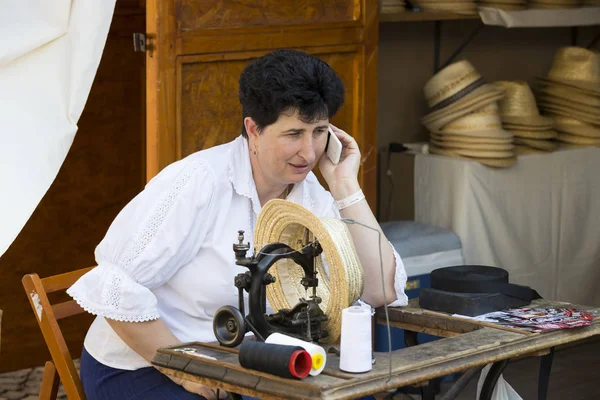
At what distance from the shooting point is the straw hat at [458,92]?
5.06 meters

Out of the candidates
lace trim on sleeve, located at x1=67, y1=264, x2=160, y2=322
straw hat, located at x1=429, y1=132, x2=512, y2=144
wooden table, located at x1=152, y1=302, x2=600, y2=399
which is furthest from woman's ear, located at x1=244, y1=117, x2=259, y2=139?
straw hat, located at x1=429, y1=132, x2=512, y2=144

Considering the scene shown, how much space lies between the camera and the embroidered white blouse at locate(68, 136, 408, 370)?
9.07 ft

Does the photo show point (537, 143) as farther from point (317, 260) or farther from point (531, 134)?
point (317, 260)

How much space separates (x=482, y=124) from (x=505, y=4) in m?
0.72

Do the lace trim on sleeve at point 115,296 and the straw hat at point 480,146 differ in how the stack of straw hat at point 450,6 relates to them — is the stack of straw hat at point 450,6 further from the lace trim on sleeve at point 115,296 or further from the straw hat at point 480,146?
the lace trim on sleeve at point 115,296

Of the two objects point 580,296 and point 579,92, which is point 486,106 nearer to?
point 579,92

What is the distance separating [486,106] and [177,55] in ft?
6.03

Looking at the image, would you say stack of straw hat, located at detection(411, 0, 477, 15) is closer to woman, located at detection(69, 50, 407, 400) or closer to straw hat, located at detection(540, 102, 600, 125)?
straw hat, located at detection(540, 102, 600, 125)

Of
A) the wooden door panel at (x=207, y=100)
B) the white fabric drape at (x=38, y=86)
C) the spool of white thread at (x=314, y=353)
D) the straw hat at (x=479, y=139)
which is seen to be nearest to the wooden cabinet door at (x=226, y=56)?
the wooden door panel at (x=207, y=100)

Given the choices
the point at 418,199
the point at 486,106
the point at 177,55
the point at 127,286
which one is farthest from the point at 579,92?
the point at 127,286

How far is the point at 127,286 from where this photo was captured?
107 inches

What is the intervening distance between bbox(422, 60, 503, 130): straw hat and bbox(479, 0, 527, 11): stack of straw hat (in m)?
0.39

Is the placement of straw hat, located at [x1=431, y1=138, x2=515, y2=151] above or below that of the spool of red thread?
above

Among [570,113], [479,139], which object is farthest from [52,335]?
[570,113]
